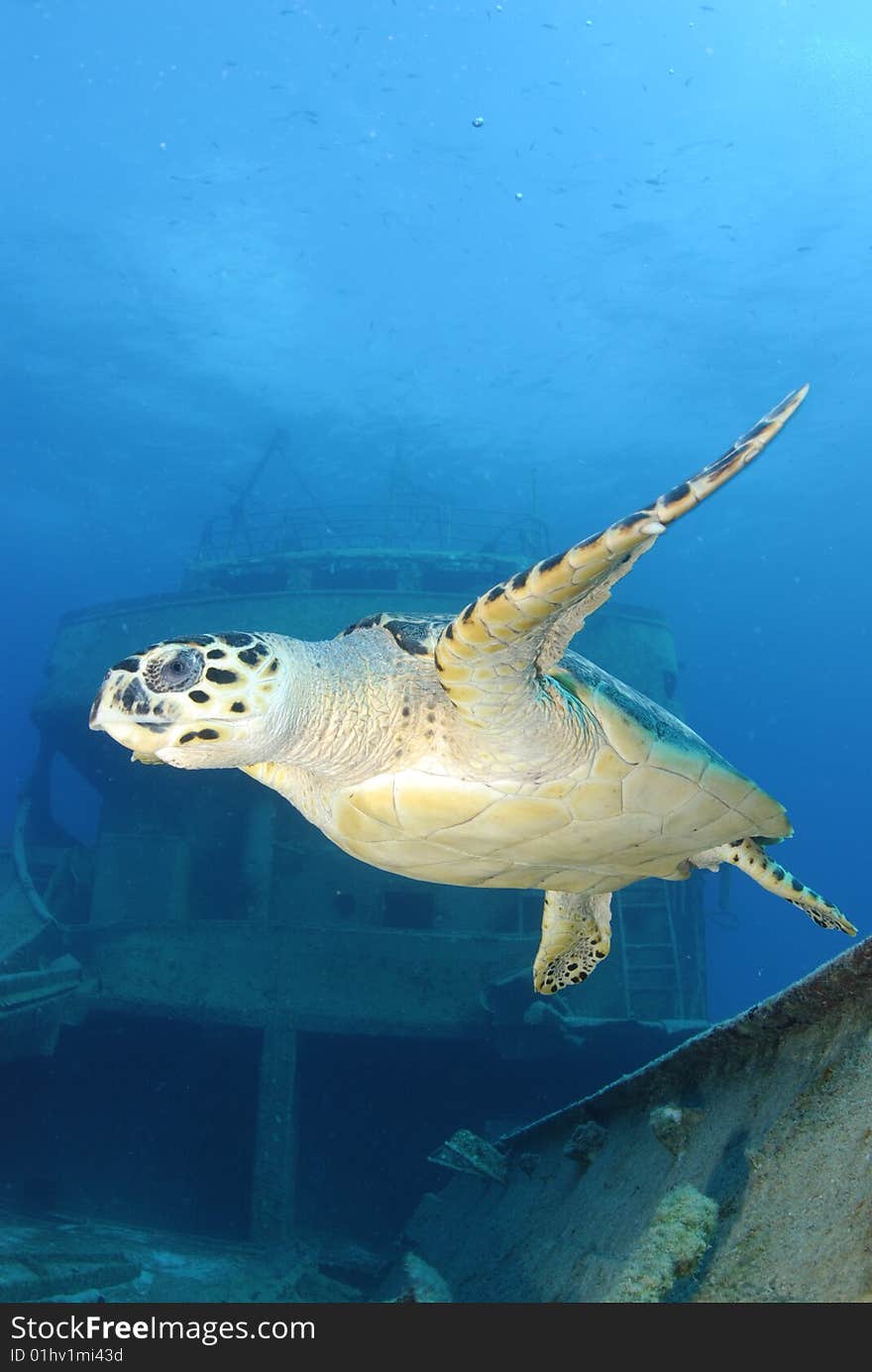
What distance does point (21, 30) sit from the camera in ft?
53.9

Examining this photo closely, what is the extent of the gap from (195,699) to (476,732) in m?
1.05

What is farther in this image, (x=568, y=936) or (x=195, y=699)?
(x=568, y=936)

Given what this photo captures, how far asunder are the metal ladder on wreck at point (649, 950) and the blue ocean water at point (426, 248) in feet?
21.4

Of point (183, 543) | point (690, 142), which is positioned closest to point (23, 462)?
point (183, 543)

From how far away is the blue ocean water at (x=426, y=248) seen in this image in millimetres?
17500

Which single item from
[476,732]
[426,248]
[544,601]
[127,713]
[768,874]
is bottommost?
[768,874]

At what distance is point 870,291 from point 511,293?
11921 mm

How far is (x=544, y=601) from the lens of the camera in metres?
2.10

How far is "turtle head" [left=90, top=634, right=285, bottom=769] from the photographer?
2299mm

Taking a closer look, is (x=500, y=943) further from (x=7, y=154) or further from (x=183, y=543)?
(x=183, y=543)

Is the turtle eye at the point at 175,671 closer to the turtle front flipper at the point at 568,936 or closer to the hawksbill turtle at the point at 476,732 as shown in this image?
the hawksbill turtle at the point at 476,732

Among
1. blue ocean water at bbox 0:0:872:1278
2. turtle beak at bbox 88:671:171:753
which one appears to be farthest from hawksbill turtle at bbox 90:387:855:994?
blue ocean water at bbox 0:0:872:1278

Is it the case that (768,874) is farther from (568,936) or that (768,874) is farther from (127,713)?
(127,713)

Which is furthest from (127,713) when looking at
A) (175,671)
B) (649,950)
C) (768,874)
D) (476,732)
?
(649,950)
